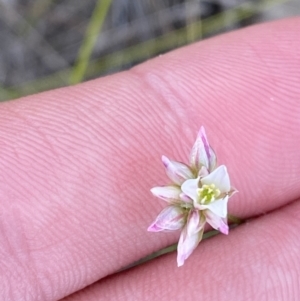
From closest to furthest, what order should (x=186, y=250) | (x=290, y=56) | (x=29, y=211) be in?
(x=186, y=250) → (x=29, y=211) → (x=290, y=56)

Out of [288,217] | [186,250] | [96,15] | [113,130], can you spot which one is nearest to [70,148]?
[113,130]

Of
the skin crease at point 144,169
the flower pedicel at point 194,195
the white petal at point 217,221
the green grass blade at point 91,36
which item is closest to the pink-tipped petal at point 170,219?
the flower pedicel at point 194,195

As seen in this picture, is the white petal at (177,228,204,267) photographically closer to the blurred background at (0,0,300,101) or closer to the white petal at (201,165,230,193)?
the white petal at (201,165,230,193)

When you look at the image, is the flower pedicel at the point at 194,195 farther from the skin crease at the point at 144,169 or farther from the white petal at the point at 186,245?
the skin crease at the point at 144,169

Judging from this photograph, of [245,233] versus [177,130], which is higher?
[177,130]

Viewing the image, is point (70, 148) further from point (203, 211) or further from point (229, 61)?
point (229, 61)
